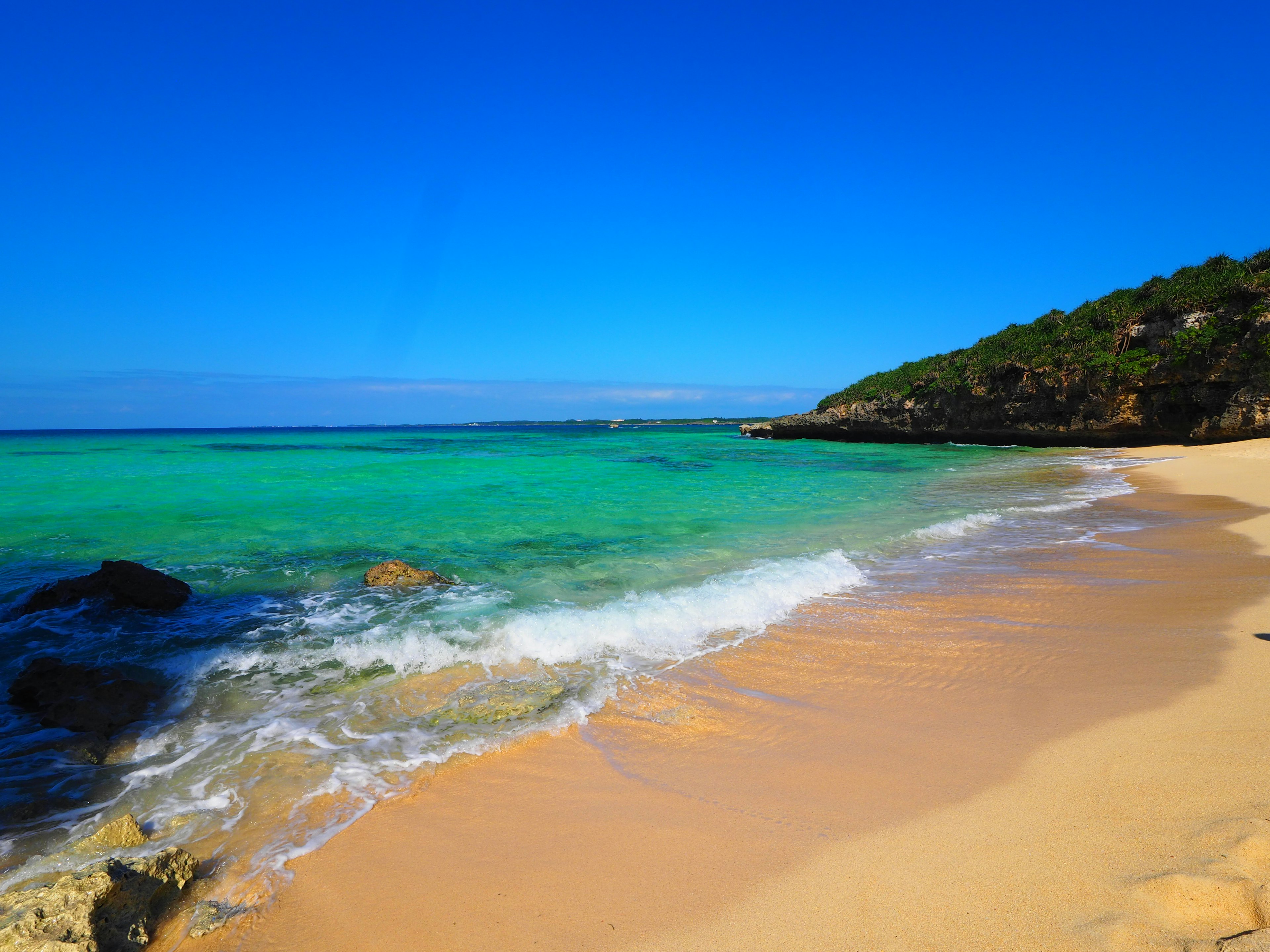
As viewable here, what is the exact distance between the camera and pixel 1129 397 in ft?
97.5

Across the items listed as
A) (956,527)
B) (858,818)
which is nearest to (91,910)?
(858,818)

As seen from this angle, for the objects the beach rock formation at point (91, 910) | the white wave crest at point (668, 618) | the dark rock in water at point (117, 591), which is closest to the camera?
the beach rock formation at point (91, 910)

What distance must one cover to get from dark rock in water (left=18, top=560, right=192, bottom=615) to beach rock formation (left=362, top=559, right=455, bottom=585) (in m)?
1.96

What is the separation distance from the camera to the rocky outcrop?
2503cm

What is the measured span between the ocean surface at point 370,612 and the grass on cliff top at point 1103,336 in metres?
14.9

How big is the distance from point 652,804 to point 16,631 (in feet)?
22.2

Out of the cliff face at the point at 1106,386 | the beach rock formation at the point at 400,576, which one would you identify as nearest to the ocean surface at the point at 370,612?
the beach rock formation at the point at 400,576

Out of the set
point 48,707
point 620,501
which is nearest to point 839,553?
point 620,501

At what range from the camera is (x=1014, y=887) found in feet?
7.36

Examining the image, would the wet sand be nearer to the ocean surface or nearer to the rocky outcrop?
the ocean surface

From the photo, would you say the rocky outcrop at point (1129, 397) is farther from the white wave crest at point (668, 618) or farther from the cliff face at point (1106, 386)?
the white wave crest at point (668, 618)

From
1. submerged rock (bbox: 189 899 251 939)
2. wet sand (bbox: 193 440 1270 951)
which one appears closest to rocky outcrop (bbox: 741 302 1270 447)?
wet sand (bbox: 193 440 1270 951)

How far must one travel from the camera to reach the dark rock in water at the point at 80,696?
13.4ft

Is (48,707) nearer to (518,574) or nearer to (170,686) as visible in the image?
(170,686)
